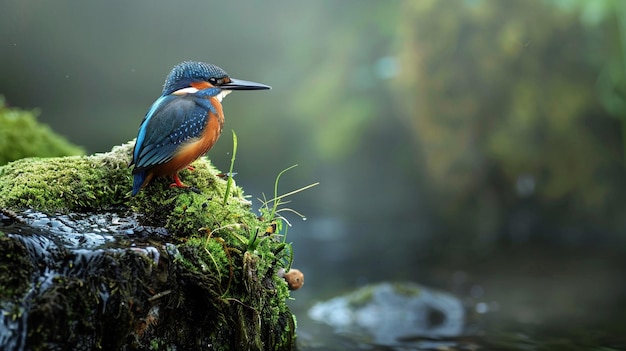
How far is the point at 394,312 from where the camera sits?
5113mm

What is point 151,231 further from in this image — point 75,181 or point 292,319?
point 292,319

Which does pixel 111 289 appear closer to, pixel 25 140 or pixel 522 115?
pixel 25 140

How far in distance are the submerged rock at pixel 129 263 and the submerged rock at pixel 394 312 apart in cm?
190

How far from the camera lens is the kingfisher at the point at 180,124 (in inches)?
101

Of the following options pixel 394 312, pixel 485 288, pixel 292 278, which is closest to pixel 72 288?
pixel 292 278

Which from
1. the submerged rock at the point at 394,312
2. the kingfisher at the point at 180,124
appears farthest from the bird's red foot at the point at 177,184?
the submerged rock at the point at 394,312

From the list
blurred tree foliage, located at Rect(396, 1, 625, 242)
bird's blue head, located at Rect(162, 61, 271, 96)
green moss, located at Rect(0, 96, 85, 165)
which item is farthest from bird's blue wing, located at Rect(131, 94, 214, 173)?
blurred tree foliage, located at Rect(396, 1, 625, 242)

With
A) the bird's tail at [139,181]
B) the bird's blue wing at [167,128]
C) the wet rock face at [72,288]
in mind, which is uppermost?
the bird's blue wing at [167,128]

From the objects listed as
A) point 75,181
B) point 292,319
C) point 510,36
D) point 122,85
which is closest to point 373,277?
point 510,36

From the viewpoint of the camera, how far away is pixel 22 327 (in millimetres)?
1899

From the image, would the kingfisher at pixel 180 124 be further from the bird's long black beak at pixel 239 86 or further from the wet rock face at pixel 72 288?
the wet rock face at pixel 72 288

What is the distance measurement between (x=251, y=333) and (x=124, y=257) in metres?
0.63

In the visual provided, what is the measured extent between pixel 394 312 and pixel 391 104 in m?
6.67

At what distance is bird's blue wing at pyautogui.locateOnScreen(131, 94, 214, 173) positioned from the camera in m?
2.56
